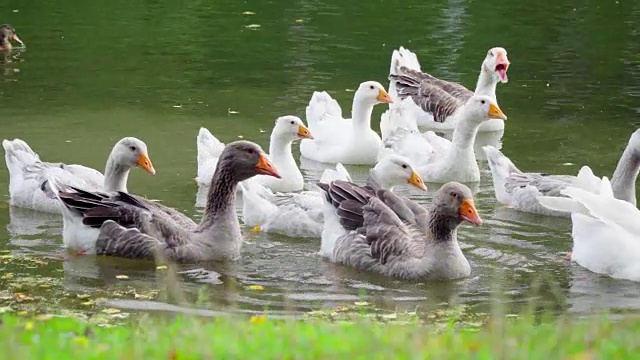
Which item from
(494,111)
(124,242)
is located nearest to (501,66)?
(494,111)

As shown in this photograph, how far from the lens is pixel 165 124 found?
17.7 m

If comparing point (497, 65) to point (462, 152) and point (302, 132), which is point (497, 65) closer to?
point (462, 152)

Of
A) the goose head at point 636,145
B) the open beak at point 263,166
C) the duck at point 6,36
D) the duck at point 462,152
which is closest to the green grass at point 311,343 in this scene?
the open beak at point 263,166

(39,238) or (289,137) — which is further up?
(289,137)

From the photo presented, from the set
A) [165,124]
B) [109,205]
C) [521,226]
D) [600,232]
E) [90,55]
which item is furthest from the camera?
[90,55]

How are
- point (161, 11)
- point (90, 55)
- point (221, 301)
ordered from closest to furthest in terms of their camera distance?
point (221, 301), point (90, 55), point (161, 11)

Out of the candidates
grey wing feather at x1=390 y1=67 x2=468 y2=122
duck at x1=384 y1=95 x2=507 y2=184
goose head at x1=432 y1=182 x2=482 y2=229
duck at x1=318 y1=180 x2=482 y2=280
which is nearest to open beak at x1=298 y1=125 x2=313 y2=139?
duck at x1=384 y1=95 x2=507 y2=184

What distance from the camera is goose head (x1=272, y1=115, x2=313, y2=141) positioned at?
14.3 m

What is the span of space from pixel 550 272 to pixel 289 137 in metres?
3.98

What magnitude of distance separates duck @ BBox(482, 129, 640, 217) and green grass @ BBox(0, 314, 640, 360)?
18.0 ft

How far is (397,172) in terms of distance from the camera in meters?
12.7

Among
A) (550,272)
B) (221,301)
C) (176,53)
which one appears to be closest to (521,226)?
(550,272)

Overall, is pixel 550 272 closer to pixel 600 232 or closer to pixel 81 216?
pixel 600 232

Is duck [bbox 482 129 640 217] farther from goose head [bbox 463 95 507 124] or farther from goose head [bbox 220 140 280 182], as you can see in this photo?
goose head [bbox 220 140 280 182]
